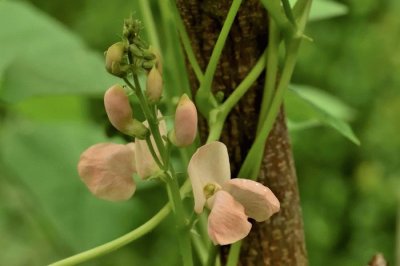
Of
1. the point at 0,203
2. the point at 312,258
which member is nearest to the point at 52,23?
the point at 0,203

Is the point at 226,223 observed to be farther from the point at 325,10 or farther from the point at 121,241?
the point at 325,10

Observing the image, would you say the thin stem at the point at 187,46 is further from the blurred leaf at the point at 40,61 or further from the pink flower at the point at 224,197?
the blurred leaf at the point at 40,61

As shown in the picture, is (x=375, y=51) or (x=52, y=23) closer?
(x=52, y=23)

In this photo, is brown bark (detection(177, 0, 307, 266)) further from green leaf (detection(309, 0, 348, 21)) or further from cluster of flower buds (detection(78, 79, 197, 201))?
green leaf (detection(309, 0, 348, 21))

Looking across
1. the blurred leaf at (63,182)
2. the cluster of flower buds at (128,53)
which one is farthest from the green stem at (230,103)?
the blurred leaf at (63,182)

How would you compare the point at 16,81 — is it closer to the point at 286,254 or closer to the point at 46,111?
the point at 46,111

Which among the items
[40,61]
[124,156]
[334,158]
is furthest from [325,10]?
[334,158]

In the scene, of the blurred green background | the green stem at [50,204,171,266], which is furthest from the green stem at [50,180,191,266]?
the blurred green background
